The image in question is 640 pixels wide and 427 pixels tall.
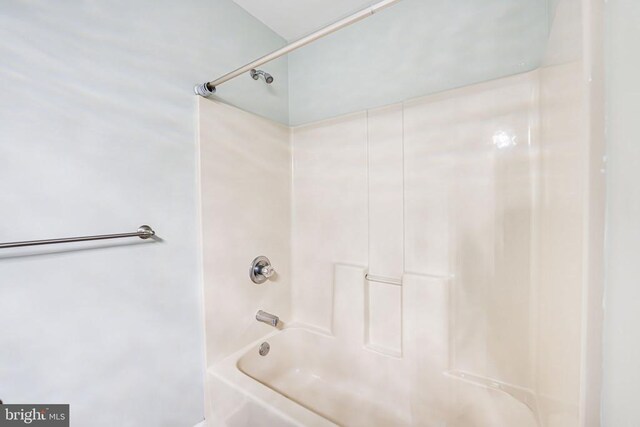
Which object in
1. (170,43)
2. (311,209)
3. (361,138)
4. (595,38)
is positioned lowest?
(311,209)

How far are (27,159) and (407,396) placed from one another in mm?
1726

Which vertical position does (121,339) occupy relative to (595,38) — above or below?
below

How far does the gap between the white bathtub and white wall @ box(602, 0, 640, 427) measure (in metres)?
0.74

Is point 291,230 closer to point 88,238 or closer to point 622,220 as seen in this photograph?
point 88,238

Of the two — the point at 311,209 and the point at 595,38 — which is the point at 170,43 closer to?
the point at 311,209

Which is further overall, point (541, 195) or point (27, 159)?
point (541, 195)

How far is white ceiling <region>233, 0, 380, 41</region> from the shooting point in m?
1.26

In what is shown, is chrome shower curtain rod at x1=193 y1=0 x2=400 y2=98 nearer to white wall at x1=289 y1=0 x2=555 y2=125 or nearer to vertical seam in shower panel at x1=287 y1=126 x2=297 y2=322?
white wall at x1=289 y1=0 x2=555 y2=125

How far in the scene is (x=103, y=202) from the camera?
2.70ft

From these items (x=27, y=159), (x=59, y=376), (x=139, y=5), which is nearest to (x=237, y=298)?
(x=59, y=376)

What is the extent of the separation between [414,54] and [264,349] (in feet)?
5.73

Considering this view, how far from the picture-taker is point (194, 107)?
1.08 metres

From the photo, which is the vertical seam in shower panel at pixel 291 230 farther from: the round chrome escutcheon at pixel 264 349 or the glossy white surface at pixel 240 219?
the round chrome escutcheon at pixel 264 349

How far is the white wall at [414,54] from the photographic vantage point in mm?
992
